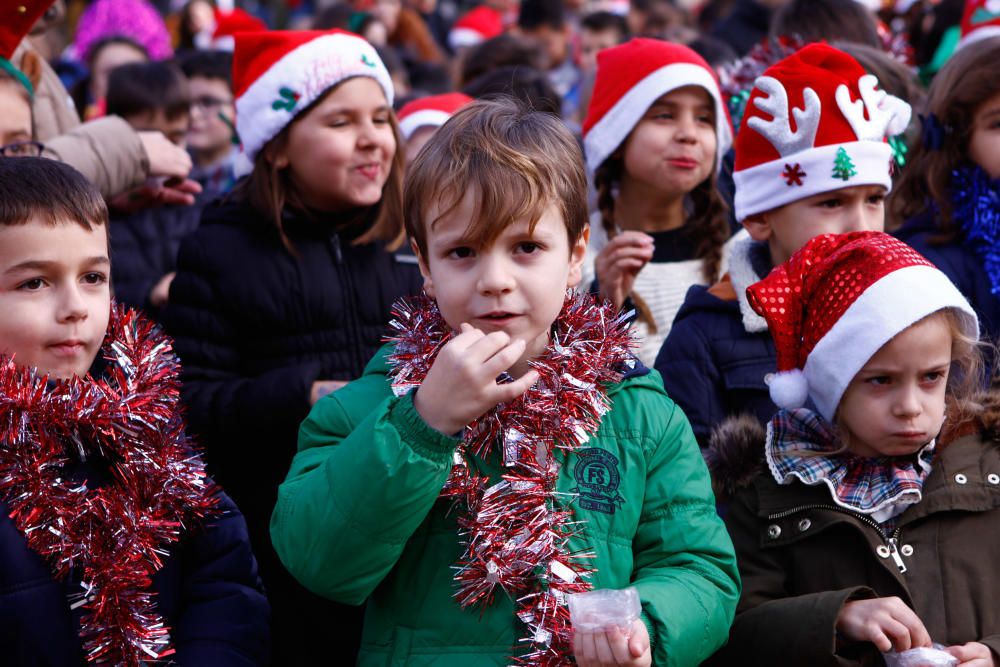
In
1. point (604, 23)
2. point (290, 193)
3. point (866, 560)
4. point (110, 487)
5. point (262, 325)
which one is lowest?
point (866, 560)

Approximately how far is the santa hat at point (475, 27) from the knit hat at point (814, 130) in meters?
8.99

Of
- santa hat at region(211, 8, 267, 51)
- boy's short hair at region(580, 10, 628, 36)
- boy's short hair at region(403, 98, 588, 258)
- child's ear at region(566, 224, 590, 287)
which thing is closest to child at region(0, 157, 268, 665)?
boy's short hair at region(403, 98, 588, 258)

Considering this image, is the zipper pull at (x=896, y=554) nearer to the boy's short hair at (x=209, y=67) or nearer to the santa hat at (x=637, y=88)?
the santa hat at (x=637, y=88)

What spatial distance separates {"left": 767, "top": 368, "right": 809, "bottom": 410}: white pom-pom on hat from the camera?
10.2ft

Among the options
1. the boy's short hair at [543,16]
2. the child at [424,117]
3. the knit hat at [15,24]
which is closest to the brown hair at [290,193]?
the knit hat at [15,24]

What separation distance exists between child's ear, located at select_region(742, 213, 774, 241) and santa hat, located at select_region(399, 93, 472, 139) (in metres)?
2.08

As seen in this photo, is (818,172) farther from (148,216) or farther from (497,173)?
(148,216)

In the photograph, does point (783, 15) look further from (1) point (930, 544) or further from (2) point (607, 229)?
(1) point (930, 544)

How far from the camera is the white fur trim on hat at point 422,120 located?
5.70 m

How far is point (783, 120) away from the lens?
12.5 feet

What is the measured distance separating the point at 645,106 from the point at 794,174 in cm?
104

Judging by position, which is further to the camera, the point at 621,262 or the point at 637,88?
the point at 637,88

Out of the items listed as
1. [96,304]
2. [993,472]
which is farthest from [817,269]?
[96,304]

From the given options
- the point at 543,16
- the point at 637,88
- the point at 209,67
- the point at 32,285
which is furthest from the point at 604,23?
the point at 32,285
